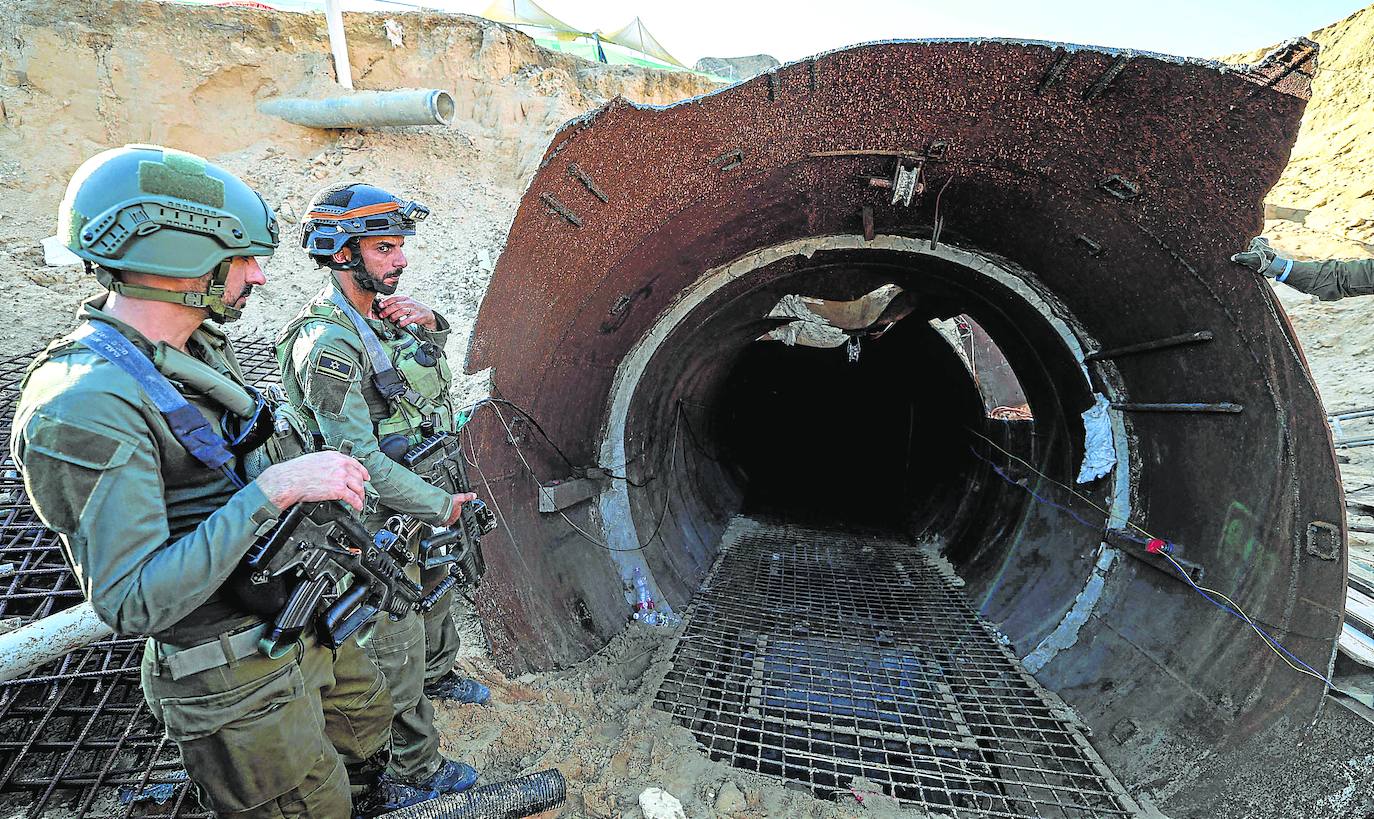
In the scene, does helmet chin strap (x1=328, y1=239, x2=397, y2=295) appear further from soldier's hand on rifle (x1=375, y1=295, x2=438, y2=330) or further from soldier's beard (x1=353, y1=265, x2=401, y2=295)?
soldier's hand on rifle (x1=375, y1=295, x2=438, y2=330)

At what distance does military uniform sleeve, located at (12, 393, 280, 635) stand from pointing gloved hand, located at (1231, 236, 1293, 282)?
4.57 meters

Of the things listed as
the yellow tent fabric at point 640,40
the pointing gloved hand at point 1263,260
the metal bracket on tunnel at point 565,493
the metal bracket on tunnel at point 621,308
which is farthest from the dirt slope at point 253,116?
the yellow tent fabric at point 640,40

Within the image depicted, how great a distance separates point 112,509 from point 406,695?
142 centimetres

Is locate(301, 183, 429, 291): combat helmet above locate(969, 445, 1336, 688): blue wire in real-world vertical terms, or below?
above

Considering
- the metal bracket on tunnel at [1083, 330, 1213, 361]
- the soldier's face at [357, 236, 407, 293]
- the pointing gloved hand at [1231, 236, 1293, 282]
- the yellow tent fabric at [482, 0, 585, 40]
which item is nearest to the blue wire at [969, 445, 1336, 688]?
the metal bracket on tunnel at [1083, 330, 1213, 361]

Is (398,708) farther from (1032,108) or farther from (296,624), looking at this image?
(1032,108)

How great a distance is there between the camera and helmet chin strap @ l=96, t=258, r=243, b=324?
164 cm

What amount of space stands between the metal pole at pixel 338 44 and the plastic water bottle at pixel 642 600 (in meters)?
6.29

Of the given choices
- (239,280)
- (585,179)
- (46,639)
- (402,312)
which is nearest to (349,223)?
(402,312)

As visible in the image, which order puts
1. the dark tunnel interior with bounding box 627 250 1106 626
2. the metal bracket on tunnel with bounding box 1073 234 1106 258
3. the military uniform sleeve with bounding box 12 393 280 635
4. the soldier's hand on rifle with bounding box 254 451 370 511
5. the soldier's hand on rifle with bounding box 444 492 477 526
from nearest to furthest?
Answer: the military uniform sleeve with bounding box 12 393 280 635 < the soldier's hand on rifle with bounding box 254 451 370 511 < the soldier's hand on rifle with bounding box 444 492 477 526 < the metal bracket on tunnel with bounding box 1073 234 1106 258 < the dark tunnel interior with bounding box 627 250 1106 626

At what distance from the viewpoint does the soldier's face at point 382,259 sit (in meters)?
2.64

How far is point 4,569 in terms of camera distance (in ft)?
9.95

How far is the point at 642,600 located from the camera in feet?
17.9

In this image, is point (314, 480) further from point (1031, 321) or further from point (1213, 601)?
point (1031, 321)
